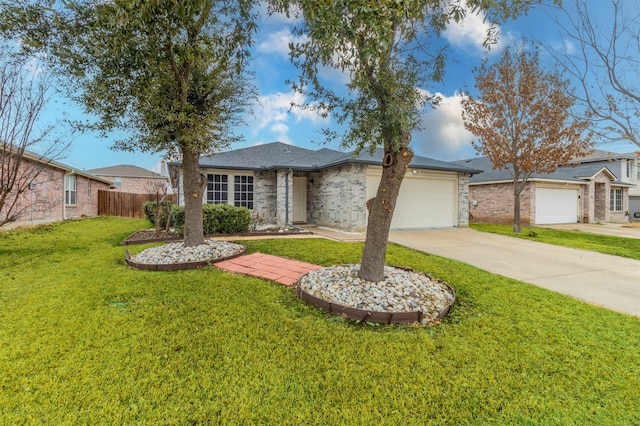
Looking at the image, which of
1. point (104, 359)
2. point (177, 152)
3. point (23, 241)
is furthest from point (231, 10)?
point (23, 241)

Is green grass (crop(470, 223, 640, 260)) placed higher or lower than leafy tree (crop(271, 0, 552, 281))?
lower

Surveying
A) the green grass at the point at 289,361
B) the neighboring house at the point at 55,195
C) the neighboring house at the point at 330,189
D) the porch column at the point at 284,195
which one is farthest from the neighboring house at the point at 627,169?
the neighboring house at the point at 55,195

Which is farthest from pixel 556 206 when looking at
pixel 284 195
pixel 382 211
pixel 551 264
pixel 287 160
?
pixel 382 211

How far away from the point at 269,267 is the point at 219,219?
4.82 meters

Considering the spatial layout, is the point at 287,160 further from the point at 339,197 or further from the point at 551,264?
the point at 551,264

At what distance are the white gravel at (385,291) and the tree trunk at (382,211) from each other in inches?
9.0

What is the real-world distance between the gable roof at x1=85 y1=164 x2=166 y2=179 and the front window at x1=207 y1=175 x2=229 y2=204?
23.8m

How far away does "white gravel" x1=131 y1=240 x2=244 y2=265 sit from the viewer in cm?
658

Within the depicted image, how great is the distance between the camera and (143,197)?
20.0 meters

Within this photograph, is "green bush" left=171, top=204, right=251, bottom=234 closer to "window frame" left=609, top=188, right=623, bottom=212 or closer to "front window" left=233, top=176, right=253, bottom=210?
"front window" left=233, top=176, right=253, bottom=210

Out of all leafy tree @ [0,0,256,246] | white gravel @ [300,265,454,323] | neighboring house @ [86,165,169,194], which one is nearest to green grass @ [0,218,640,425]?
white gravel @ [300,265,454,323]

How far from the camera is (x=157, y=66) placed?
604cm

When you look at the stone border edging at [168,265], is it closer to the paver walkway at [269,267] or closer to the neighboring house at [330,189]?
the paver walkway at [269,267]

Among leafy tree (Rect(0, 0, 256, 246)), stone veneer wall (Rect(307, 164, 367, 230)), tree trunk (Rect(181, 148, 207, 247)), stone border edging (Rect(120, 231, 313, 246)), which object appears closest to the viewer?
leafy tree (Rect(0, 0, 256, 246))
